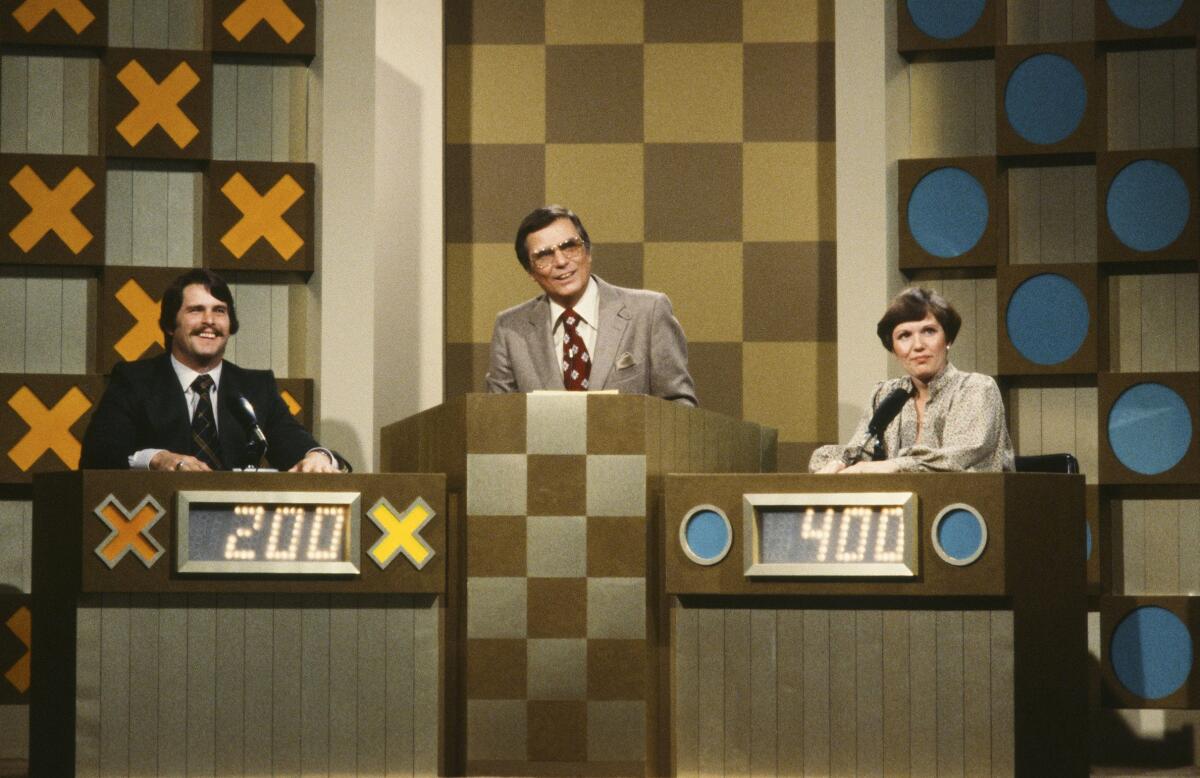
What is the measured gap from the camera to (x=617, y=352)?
4195mm

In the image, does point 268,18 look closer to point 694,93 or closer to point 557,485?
point 694,93

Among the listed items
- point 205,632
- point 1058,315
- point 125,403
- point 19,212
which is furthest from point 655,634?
point 19,212

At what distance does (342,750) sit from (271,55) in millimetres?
2766

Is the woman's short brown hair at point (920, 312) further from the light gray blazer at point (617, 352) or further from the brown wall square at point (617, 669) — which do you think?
the brown wall square at point (617, 669)

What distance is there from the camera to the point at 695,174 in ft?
17.9

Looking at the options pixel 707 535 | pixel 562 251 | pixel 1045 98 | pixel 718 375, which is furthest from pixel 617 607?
pixel 1045 98

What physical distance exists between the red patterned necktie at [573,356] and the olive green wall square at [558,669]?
1.07m

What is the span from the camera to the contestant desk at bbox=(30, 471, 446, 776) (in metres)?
3.26

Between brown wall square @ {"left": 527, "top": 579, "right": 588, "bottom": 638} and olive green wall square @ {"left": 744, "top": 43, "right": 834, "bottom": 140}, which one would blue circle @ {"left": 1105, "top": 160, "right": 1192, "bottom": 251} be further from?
brown wall square @ {"left": 527, "top": 579, "right": 588, "bottom": 638}

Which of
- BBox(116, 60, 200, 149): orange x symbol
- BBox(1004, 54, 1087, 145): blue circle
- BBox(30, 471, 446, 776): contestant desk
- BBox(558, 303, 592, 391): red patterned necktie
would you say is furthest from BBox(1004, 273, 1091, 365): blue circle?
BBox(116, 60, 200, 149): orange x symbol

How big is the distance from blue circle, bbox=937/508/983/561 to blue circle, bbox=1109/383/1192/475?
178 cm

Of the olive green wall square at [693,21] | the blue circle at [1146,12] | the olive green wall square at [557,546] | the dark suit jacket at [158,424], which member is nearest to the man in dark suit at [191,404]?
the dark suit jacket at [158,424]

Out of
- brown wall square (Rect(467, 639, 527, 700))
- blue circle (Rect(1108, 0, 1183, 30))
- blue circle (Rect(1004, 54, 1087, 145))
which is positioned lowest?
brown wall square (Rect(467, 639, 527, 700))

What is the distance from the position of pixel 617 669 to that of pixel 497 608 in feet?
1.01
